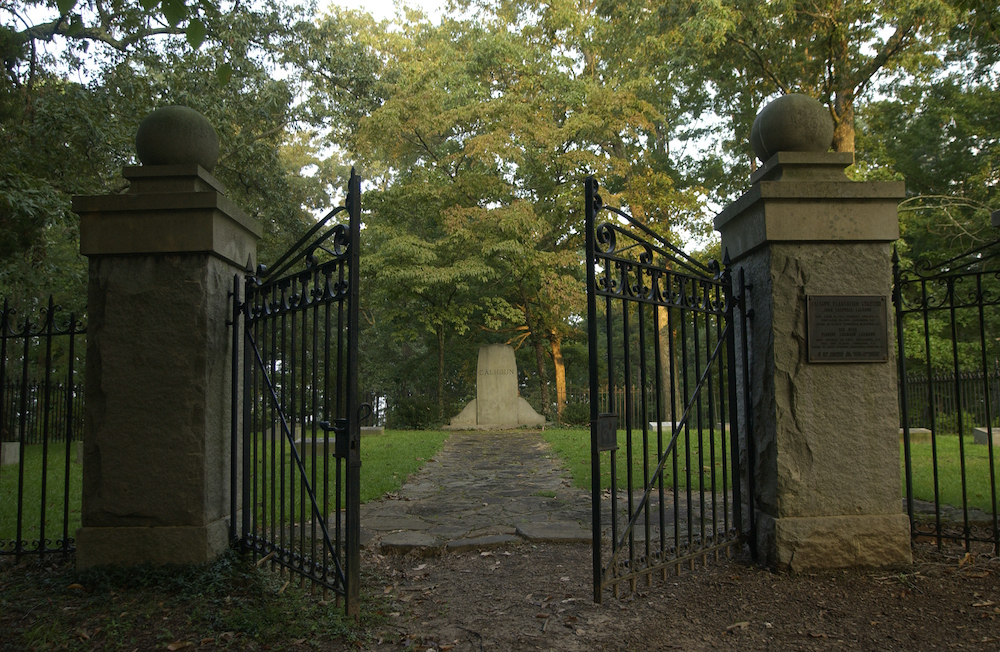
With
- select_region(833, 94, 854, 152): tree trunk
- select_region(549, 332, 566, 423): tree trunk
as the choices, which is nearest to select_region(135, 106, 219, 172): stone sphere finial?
select_region(833, 94, 854, 152): tree trunk

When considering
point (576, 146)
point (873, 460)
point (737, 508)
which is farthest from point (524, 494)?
point (576, 146)

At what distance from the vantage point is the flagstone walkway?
4.99 meters

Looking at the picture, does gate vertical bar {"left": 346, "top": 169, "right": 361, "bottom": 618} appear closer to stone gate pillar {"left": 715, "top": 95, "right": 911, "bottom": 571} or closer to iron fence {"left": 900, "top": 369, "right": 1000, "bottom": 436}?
stone gate pillar {"left": 715, "top": 95, "right": 911, "bottom": 571}

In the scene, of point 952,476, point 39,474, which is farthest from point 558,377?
point 39,474

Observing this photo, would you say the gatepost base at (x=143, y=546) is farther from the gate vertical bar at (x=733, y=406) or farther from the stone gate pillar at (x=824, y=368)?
the stone gate pillar at (x=824, y=368)

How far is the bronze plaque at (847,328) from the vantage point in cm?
417

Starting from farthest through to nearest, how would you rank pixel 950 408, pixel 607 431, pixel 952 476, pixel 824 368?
pixel 950 408
pixel 952 476
pixel 824 368
pixel 607 431

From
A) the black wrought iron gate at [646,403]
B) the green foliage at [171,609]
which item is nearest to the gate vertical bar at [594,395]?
the black wrought iron gate at [646,403]

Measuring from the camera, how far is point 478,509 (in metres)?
6.18

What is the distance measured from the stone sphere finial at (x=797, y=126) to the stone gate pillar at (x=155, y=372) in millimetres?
3598

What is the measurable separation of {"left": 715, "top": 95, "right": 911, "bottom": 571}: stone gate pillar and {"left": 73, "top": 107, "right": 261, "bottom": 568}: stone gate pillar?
3.47 meters

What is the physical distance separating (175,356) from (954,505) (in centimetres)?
619

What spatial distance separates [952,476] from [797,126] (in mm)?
5142

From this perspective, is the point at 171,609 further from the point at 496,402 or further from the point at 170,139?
the point at 496,402
